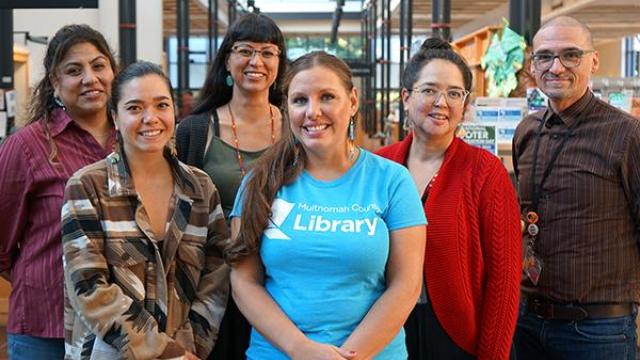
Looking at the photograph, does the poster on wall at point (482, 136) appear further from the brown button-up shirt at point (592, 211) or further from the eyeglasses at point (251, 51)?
the eyeglasses at point (251, 51)

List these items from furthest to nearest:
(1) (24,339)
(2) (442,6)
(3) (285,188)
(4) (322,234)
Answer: (2) (442,6) → (1) (24,339) → (3) (285,188) → (4) (322,234)

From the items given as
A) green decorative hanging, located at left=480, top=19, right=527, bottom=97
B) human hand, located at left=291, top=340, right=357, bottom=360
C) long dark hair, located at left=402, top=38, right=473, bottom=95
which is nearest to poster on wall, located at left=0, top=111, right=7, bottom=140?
green decorative hanging, located at left=480, top=19, right=527, bottom=97

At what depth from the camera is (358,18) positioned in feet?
116

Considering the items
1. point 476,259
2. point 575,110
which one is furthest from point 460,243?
point 575,110

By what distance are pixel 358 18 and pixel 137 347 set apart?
33974 millimetres

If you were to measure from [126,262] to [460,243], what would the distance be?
96 centimetres

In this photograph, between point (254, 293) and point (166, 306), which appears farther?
point (166, 306)

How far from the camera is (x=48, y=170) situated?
8.72ft

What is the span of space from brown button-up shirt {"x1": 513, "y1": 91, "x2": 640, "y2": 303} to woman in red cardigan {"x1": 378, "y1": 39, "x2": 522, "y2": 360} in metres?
0.37

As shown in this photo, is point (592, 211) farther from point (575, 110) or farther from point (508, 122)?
point (508, 122)

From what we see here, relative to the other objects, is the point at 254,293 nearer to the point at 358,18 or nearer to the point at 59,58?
the point at 59,58

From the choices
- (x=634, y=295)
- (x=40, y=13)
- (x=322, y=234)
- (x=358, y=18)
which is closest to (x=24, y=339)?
(x=322, y=234)

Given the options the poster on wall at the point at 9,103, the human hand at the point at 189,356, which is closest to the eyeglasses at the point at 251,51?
the human hand at the point at 189,356

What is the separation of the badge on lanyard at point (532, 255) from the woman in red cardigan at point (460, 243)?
38 cm
